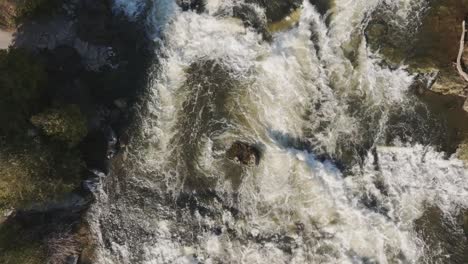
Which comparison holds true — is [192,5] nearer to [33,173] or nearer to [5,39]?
[5,39]

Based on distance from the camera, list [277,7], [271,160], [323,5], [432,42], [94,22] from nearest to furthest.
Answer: [432,42] → [323,5] → [277,7] → [271,160] → [94,22]

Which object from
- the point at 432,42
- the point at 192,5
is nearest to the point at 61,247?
the point at 192,5

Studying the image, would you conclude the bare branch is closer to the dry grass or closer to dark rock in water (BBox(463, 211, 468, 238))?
dark rock in water (BBox(463, 211, 468, 238))

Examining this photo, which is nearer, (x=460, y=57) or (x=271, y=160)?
(x=460, y=57)

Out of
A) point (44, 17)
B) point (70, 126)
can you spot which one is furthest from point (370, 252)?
point (44, 17)

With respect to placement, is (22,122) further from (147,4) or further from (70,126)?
(147,4)

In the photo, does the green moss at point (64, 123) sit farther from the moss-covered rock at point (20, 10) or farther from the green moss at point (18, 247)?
the moss-covered rock at point (20, 10)

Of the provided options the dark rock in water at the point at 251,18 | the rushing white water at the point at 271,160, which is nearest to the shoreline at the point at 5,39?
the rushing white water at the point at 271,160
